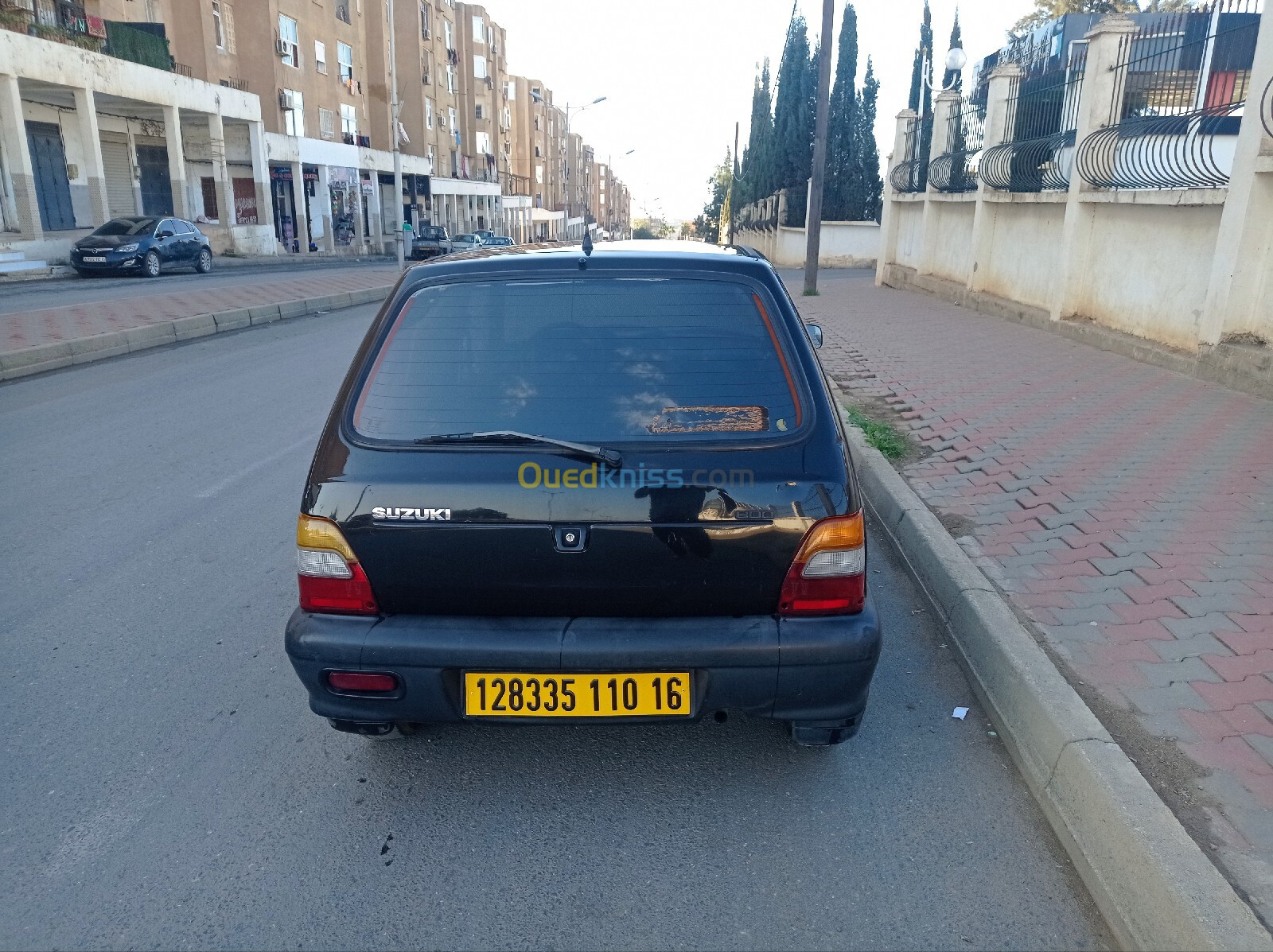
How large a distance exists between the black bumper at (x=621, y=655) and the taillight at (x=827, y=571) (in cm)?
5

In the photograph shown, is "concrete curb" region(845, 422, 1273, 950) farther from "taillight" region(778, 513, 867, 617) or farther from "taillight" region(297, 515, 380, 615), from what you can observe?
"taillight" region(297, 515, 380, 615)

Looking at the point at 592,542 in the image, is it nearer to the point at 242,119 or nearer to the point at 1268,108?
the point at 1268,108

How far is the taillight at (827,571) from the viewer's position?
2701mm

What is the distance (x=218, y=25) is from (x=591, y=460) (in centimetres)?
3992

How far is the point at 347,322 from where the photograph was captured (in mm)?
16578

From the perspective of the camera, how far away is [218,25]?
35594mm

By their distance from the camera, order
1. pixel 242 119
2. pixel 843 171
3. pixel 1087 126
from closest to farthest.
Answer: pixel 1087 126 < pixel 242 119 < pixel 843 171

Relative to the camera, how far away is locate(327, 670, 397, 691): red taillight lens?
2.74 meters

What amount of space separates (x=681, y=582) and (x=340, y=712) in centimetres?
108

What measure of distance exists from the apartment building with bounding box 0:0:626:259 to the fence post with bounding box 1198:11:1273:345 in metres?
11.5

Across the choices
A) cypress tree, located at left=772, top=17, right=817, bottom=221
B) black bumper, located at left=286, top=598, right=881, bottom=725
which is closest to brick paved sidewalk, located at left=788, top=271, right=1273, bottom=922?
black bumper, located at left=286, top=598, right=881, bottom=725

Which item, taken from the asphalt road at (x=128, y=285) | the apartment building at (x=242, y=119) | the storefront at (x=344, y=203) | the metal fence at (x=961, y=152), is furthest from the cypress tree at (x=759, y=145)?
the metal fence at (x=961, y=152)

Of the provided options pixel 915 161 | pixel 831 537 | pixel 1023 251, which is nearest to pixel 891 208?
pixel 915 161

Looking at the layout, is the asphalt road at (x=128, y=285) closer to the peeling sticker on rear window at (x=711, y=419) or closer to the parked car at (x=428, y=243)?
the parked car at (x=428, y=243)
